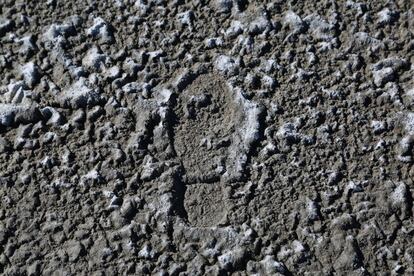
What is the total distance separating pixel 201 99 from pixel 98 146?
21cm

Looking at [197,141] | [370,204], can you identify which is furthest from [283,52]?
[370,204]

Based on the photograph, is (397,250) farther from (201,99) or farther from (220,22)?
(220,22)

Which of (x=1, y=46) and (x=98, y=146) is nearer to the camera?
(x=98, y=146)

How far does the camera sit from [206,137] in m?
1.40

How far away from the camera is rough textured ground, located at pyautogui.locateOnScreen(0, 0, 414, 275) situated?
1.27 meters

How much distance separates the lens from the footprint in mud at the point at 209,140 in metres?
1.32

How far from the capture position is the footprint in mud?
1324 millimetres

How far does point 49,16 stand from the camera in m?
1.56

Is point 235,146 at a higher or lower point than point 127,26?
lower

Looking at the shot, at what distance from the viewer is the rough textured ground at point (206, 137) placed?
127cm

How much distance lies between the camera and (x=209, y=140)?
1.40m

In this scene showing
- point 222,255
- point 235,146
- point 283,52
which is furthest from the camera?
point 283,52

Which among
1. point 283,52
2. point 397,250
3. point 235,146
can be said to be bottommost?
point 397,250

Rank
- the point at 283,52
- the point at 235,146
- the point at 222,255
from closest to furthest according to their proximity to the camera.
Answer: the point at 222,255 < the point at 235,146 < the point at 283,52
